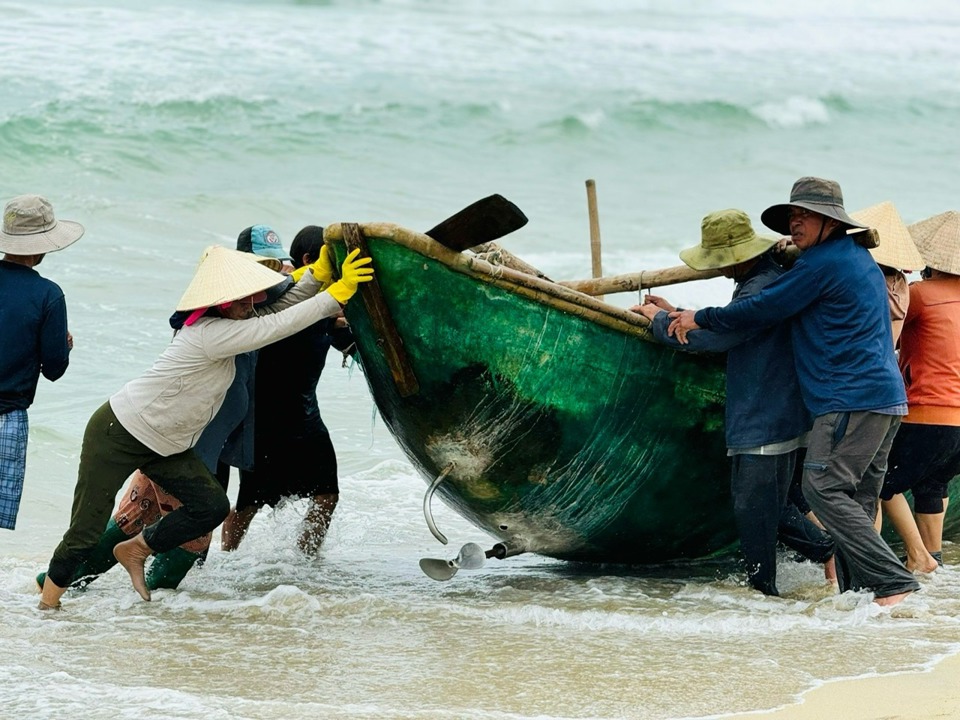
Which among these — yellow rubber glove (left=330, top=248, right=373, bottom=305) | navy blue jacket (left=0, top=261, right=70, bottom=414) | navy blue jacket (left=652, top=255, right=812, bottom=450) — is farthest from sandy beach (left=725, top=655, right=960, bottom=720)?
navy blue jacket (left=0, top=261, right=70, bottom=414)

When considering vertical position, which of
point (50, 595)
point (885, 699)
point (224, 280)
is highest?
point (224, 280)

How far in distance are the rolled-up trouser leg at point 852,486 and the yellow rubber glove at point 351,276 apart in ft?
5.54

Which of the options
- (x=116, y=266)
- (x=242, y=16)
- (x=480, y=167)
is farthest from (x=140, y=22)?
(x=116, y=266)

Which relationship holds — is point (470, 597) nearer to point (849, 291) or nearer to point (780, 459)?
point (780, 459)

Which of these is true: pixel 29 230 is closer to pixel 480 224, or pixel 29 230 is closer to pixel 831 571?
pixel 480 224

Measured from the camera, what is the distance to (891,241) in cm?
514

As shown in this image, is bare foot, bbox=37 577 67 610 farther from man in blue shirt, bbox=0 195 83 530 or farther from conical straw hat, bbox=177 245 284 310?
conical straw hat, bbox=177 245 284 310

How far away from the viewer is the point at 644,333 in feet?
16.3

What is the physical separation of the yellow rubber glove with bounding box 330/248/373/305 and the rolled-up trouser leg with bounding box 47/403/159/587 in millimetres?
934

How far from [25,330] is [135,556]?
95cm

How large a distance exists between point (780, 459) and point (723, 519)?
630 mm

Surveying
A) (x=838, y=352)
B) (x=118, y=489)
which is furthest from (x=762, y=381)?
(x=118, y=489)

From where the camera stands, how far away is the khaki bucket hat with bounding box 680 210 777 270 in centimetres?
485

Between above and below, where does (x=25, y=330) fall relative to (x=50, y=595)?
above
